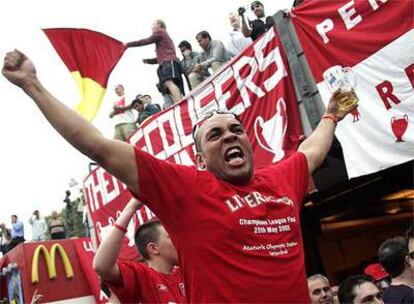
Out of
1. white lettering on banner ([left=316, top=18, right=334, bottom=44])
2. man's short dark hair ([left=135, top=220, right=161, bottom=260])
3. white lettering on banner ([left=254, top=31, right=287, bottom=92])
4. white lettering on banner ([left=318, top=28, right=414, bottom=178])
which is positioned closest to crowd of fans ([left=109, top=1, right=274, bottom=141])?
white lettering on banner ([left=254, top=31, right=287, bottom=92])

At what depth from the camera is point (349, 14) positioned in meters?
5.27

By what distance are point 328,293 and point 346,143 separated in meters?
1.74

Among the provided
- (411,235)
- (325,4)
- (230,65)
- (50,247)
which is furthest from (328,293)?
(50,247)

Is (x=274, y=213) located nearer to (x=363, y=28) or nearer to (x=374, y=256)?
(x=363, y=28)

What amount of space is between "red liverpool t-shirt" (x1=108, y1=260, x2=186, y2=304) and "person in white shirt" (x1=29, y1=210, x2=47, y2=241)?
12.1m

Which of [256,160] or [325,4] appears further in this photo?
[256,160]

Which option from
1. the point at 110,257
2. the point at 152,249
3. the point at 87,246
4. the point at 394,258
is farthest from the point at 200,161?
the point at 87,246

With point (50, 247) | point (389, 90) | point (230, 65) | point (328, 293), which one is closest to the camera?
point (328, 293)

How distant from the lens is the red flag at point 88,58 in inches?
129

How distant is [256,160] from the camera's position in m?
6.16

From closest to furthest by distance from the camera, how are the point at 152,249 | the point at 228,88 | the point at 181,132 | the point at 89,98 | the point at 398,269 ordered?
the point at 89,98 → the point at 152,249 → the point at 398,269 → the point at 228,88 → the point at 181,132

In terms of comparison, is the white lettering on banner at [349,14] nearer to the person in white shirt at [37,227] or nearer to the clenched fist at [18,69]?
the clenched fist at [18,69]

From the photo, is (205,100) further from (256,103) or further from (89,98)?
(89,98)

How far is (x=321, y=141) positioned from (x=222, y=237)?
1095 millimetres
